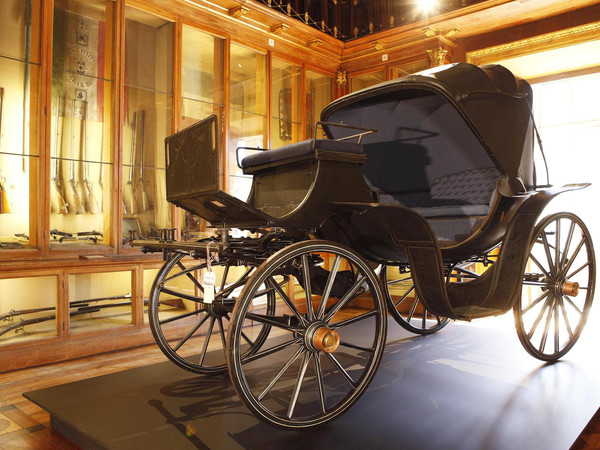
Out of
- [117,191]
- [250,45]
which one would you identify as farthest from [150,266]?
[250,45]

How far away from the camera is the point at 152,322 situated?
204cm

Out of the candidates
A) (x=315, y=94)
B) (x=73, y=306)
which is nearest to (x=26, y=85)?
(x=73, y=306)

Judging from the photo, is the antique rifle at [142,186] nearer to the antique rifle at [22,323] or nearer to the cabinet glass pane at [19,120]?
the cabinet glass pane at [19,120]

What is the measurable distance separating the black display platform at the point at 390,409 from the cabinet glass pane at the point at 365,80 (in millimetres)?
2905

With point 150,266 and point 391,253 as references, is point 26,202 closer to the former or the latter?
point 150,266

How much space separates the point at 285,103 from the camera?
14.4 feet

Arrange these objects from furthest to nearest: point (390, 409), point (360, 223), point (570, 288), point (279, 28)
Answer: point (279, 28) → point (570, 288) → point (360, 223) → point (390, 409)

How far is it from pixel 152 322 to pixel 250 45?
8.87ft

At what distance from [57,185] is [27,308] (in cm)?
75

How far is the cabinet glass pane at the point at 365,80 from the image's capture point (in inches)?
180

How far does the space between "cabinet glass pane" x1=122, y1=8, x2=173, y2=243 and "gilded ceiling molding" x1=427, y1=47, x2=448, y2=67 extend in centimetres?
210

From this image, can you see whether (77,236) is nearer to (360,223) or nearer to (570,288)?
(360,223)

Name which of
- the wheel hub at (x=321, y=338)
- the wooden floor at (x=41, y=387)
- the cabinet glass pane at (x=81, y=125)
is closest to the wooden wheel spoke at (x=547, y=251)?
the wooden floor at (x=41, y=387)

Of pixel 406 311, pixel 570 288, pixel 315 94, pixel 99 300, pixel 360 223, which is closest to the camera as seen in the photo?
pixel 360 223
